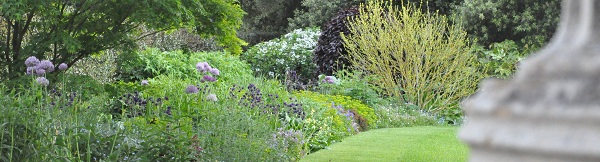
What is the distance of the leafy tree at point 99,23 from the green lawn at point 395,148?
1.95 m

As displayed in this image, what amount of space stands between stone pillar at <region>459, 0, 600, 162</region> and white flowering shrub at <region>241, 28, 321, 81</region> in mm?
19409

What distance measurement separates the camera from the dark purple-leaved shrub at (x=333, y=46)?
17.8m

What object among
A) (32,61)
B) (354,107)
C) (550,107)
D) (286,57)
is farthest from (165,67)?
(550,107)

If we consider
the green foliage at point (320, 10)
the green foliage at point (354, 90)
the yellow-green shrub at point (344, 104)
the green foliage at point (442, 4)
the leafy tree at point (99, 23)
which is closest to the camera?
the leafy tree at point (99, 23)

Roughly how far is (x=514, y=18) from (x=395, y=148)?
1323 cm

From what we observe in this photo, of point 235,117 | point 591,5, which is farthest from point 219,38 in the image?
point 591,5

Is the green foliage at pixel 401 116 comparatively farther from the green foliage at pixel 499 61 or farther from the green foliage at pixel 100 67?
the green foliage at pixel 100 67

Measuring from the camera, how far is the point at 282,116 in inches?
359

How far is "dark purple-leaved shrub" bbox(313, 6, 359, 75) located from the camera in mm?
A: 17781

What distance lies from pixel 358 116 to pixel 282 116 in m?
2.72

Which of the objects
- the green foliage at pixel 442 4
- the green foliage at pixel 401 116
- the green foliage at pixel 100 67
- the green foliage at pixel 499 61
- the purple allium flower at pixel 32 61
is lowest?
the green foliage at pixel 401 116

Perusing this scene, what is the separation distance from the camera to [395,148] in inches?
331

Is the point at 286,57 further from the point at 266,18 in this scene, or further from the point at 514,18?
the point at 266,18

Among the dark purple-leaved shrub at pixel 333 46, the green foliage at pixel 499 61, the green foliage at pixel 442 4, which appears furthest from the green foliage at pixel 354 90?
the green foliage at pixel 442 4
